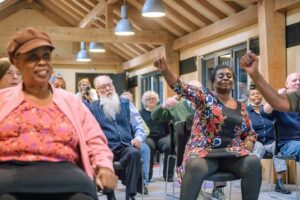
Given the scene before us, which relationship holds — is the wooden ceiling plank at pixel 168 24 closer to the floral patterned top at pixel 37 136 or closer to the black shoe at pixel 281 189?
the black shoe at pixel 281 189

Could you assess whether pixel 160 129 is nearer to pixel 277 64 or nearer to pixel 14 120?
pixel 277 64

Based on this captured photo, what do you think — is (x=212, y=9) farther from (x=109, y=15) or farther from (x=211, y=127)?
(x=211, y=127)

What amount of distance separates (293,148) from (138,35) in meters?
6.58

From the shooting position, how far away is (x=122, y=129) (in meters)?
4.61

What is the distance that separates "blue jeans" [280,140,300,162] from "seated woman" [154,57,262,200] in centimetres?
111

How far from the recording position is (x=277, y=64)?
6.69 m

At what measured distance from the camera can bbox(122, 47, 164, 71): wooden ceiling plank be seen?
11.6m

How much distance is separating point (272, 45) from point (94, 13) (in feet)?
21.7

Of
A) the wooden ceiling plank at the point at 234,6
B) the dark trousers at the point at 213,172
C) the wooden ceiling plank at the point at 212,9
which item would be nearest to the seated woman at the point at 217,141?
the dark trousers at the point at 213,172

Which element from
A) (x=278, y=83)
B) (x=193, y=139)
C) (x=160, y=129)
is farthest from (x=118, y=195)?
(x=278, y=83)

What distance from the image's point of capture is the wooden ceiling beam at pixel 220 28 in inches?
301

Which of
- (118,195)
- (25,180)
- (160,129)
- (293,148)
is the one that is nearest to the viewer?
(25,180)

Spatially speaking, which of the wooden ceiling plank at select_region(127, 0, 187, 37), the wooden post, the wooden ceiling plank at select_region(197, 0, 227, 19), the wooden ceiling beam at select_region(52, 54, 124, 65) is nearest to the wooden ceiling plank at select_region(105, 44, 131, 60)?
the wooden ceiling beam at select_region(52, 54, 124, 65)

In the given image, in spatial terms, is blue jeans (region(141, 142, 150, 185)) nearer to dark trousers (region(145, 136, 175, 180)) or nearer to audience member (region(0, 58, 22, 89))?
dark trousers (region(145, 136, 175, 180))
